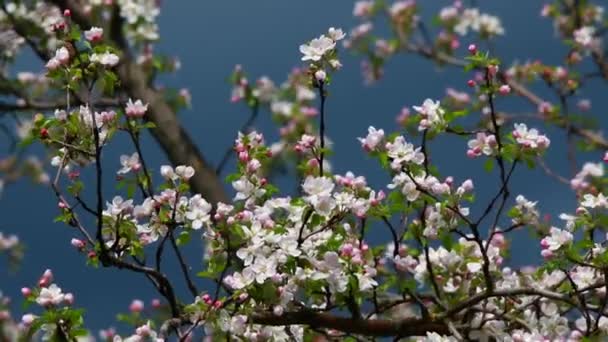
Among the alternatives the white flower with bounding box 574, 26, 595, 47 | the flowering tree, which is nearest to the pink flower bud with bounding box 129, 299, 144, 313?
the flowering tree

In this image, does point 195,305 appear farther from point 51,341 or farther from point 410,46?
point 410,46

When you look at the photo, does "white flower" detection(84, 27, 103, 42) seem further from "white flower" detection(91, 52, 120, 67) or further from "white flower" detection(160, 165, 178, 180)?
"white flower" detection(160, 165, 178, 180)

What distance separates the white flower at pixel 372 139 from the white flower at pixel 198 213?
575 millimetres

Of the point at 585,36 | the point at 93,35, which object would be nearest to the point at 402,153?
the point at 93,35

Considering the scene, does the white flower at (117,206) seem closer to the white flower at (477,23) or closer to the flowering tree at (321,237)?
the flowering tree at (321,237)

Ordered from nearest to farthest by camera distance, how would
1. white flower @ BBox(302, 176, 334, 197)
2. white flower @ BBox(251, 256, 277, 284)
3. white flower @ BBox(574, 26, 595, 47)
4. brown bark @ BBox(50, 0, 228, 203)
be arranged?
1. white flower @ BBox(251, 256, 277, 284)
2. white flower @ BBox(302, 176, 334, 197)
3. brown bark @ BBox(50, 0, 228, 203)
4. white flower @ BBox(574, 26, 595, 47)

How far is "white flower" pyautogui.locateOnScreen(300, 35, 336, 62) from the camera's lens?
2994 millimetres

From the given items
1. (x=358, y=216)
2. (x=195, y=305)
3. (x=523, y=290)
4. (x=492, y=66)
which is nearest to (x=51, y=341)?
(x=195, y=305)

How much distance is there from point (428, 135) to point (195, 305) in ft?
3.20

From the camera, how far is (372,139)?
2.94 metres

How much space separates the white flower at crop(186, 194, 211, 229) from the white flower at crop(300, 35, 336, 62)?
61cm

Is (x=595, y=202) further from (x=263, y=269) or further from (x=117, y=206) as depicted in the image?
(x=117, y=206)

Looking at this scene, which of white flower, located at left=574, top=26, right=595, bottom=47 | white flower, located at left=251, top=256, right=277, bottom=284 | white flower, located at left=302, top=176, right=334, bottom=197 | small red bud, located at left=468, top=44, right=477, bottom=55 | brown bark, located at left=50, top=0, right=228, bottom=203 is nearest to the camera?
white flower, located at left=251, top=256, right=277, bottom=284

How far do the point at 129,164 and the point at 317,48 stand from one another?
808 millimetres
